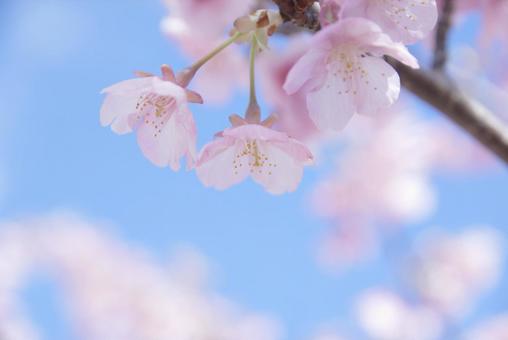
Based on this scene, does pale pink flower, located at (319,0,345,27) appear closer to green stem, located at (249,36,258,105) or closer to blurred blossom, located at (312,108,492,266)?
green stem, located at (249,36,258,105)

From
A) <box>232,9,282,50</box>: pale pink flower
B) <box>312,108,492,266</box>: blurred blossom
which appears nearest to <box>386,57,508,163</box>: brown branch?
<box>232,9,282,50</box>: pale pink flower

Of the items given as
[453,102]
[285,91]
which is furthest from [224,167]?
[453,102]

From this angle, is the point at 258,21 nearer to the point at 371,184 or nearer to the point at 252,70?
the point at 252,70

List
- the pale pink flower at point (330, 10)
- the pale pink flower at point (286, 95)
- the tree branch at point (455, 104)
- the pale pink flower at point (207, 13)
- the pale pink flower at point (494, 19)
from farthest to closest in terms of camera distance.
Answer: the pale pink flower at point (286, 95) < the pale pink flower at point (207, 13) < the pale pink flower at point (494, 19) < the tree branch at point (455, 104) < the pale pink flower at point (330, 10)

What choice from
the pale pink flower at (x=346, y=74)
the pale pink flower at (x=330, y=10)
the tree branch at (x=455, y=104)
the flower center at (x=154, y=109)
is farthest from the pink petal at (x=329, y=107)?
the tree branch at (x=455, y=104)

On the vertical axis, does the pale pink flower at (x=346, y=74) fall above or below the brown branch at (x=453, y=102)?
below

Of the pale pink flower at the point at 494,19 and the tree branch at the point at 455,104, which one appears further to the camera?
the pale pink flower at the point at 494,19

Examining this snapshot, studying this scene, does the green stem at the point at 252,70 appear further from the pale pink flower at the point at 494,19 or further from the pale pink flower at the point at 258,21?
the pale pink flower at the point at 494,19

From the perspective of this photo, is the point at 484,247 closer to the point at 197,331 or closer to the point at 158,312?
the point at 197,331
